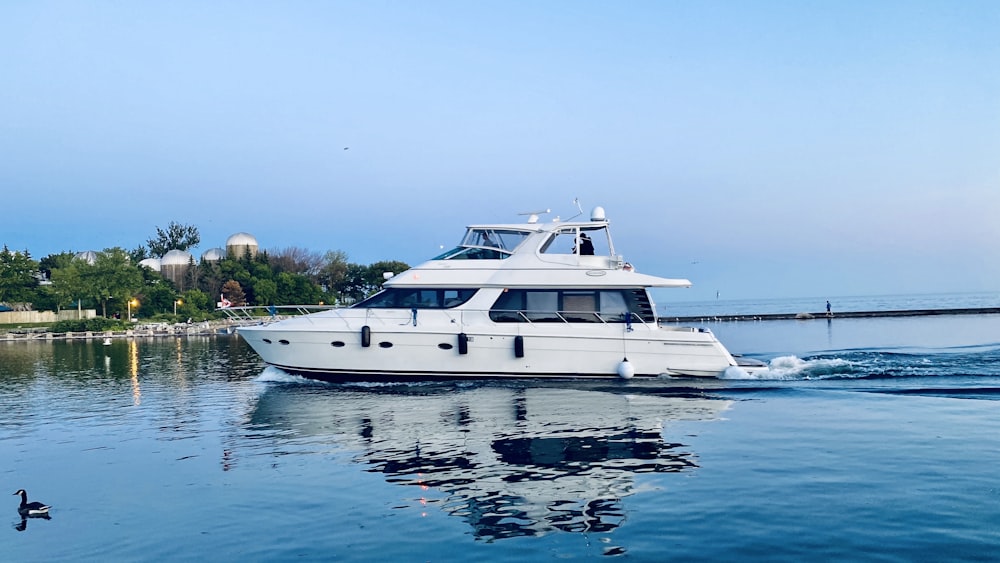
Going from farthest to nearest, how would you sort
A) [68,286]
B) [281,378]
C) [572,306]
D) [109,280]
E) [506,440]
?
[109,280], [68,286], [281,378], [572,306], [506,440]

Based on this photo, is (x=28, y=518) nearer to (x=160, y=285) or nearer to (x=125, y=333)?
(x=125, y=333)

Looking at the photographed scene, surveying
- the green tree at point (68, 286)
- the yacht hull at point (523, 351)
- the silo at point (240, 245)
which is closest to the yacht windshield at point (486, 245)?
the yacht hull at point (523, 351)

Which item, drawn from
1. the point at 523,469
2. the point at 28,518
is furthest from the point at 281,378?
the point at 523,469

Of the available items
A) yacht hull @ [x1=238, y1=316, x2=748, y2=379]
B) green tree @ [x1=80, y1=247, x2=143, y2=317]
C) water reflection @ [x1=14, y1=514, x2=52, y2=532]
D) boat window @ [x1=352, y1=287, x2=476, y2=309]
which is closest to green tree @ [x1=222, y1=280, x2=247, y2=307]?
green tree @ [x1=80, y1=247, x2=143, y2=317]

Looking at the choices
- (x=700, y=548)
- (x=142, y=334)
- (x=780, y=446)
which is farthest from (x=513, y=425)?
(x=142, y=334)

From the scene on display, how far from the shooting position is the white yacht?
21156 millimetres

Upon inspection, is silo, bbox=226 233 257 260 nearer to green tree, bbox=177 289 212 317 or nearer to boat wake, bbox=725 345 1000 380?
green tree, bbox=177 289 212 317

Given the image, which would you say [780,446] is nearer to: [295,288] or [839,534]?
[839,534]

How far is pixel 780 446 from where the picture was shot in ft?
43.3

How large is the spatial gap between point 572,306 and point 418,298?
14.9 feet

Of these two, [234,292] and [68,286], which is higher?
[68,286]

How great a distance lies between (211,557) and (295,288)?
72.5 m

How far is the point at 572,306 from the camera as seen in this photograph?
21.9 m

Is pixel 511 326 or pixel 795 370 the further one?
pixel 795 370
